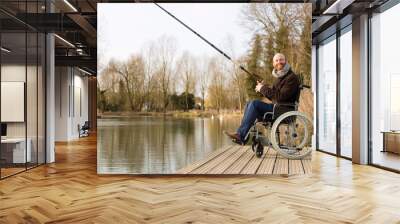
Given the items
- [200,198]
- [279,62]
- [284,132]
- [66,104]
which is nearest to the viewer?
[200,198]

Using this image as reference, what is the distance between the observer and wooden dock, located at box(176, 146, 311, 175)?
6586mm

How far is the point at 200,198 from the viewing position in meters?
5.25

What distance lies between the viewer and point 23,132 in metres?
7.39

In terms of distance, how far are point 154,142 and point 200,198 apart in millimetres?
1695

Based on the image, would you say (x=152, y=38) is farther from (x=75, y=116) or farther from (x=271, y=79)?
(x=75, y=116)

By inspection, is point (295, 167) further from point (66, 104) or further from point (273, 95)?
point (66, 104)

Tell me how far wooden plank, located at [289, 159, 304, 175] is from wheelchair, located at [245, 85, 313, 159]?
65 millimetres

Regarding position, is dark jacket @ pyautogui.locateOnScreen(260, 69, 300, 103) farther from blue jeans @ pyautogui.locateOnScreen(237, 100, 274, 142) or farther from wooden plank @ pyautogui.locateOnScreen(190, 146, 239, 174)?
wooden plank @ pyautogui.locateOnScreen(190, 146, 239, 174)

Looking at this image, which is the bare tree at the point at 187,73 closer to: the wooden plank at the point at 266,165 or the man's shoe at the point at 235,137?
the man's shoe at the point at 235,137

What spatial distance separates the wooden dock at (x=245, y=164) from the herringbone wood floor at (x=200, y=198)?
149 mm

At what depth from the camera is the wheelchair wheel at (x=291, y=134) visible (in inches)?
258

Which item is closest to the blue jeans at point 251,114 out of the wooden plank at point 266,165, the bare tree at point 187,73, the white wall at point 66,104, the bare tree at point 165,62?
the wooden plank at point 266,165

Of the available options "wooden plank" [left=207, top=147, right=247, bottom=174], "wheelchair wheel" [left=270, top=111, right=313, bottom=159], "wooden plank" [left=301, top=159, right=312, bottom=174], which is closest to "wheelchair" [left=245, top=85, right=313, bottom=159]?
"wheelchair wheel" [left=270, top=111, right=313, bottom=159]

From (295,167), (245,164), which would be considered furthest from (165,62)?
(295,167)
